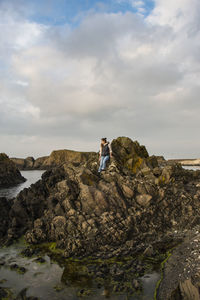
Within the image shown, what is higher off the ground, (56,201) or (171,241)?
(56,201)

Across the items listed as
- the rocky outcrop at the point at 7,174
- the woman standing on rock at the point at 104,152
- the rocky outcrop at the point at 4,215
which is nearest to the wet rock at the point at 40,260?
the rocky outcrop at the point at 4,215

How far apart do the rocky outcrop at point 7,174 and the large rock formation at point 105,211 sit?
4618 centimetres

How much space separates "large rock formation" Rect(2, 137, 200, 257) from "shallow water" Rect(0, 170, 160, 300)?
1.46m

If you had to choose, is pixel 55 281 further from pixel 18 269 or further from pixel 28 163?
pixel 28 163

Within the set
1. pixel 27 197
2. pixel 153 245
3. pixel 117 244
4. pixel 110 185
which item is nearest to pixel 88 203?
pixel 110 185

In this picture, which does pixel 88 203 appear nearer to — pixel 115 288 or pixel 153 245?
pixel 153 245

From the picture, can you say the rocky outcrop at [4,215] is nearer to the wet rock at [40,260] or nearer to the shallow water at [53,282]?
the shallow water at [53,282]

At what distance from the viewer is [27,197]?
17938 mm

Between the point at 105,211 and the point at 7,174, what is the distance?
58.3m

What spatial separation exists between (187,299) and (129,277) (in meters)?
2.87

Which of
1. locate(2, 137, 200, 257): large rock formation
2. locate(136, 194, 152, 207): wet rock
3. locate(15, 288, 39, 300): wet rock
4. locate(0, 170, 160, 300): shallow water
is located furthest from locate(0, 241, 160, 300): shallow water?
locate(136, 194, 152, 207): wet rock

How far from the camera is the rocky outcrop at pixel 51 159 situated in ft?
409

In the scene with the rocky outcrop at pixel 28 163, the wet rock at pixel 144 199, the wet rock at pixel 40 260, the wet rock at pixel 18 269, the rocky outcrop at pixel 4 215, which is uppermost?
the rocky outcrop at pixel 28 163

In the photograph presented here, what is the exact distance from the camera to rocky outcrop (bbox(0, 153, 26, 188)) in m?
61.1
